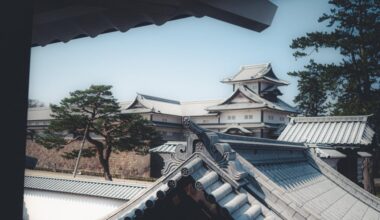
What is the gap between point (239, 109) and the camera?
122 ft

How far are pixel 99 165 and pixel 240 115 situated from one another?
18385 millimetres

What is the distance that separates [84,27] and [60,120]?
27.3 meters

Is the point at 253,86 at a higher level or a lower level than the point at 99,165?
higher

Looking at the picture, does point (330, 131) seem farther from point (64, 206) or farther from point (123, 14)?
point (64, 206)

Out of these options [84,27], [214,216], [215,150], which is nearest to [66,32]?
[84,27]

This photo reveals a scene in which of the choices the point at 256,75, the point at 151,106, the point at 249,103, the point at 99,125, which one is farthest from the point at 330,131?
the point at 151,106

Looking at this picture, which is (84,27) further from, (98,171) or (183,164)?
(98,171)

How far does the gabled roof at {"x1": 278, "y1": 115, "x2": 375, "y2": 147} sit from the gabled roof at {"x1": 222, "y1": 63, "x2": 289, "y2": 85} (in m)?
29.2

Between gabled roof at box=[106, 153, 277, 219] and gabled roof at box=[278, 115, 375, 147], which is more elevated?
gabled roof at box=[278, 115, 375, 147]

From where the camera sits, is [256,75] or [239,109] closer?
[239,109]

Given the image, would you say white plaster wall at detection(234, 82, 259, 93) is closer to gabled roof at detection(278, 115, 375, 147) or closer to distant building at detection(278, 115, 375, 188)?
distant building at detection(278, 115, 375, 188)

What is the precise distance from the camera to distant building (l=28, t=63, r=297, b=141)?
35.8 metres

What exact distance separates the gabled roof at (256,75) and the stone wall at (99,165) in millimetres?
17170

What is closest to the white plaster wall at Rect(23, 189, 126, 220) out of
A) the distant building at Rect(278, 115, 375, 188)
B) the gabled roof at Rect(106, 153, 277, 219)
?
the distant building at Rect(278, 115, 375, 188)
